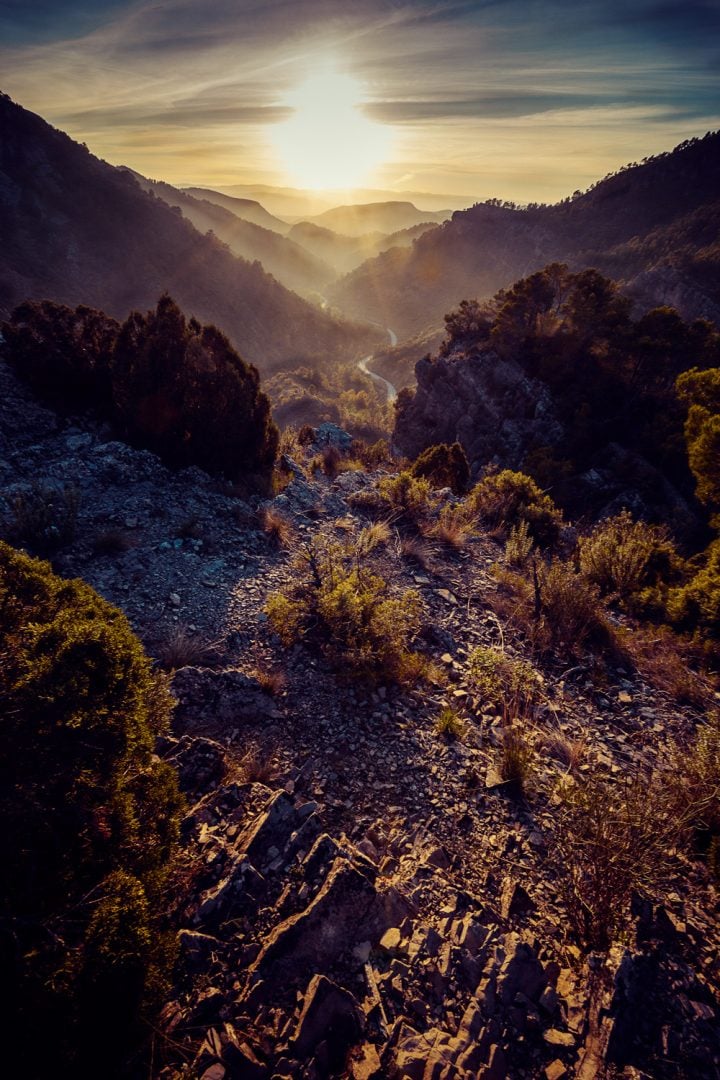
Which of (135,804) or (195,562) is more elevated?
(135,804)

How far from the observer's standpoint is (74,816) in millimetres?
2721

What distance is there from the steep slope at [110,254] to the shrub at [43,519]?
43.4 metres

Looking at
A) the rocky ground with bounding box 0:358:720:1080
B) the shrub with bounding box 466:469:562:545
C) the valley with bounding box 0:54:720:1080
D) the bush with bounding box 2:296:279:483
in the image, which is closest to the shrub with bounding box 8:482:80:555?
the valley with bounding box 0:54:720:1080

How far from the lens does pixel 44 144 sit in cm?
5538

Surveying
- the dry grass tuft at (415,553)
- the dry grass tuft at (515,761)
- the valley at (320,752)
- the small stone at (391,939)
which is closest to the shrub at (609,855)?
the valley at (320,752)

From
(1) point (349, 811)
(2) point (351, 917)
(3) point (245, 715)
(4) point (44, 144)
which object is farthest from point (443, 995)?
(4) point (44, 144)

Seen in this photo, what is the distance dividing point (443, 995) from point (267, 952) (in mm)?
1149

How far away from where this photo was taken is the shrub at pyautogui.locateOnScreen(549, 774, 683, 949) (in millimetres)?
3291

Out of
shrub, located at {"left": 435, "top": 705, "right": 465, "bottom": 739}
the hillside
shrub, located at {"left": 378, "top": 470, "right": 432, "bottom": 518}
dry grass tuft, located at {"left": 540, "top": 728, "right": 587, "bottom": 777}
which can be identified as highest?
the hillside

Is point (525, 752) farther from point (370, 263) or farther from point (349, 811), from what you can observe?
point (370, 263)

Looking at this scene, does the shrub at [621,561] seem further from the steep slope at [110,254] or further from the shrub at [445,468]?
the steep slope at [110,254]

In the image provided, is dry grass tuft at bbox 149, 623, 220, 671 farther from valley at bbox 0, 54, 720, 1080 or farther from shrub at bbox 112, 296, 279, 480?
shrub at bbox 112, 296, 279, 480

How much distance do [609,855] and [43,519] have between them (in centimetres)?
898

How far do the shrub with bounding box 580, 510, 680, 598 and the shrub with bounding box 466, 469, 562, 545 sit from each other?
1634mm
